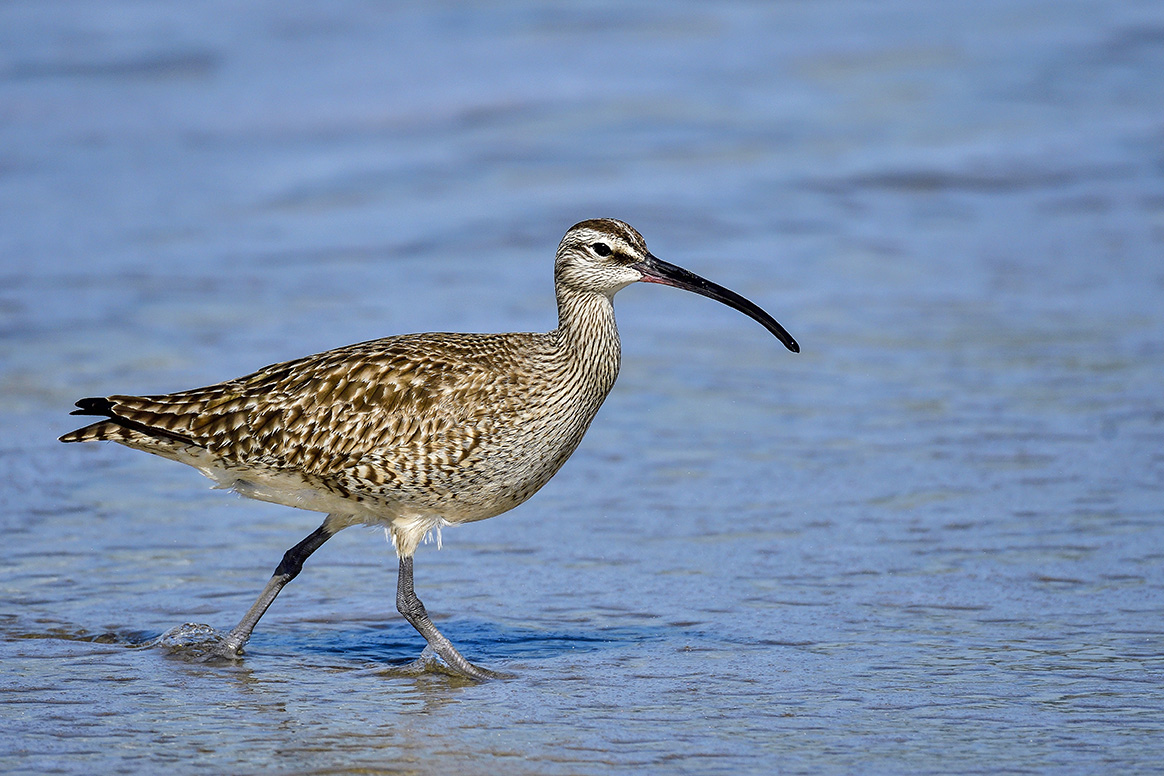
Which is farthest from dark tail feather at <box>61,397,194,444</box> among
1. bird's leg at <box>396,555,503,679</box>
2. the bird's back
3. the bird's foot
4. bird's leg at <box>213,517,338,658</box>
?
the bird's foot

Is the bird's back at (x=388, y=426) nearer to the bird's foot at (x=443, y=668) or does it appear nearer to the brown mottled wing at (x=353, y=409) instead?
the brown mottled wing at (x=353, y=409)

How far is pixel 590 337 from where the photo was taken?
8.41 meters

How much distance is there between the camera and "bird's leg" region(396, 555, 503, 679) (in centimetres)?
786

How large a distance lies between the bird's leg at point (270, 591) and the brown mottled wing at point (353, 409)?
0.46 m

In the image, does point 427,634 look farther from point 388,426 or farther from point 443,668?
point 388,426

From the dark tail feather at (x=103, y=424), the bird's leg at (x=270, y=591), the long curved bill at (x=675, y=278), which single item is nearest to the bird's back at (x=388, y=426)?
the dark tail feather at (x=103, y=424)

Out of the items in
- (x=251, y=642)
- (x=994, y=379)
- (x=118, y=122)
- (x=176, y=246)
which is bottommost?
(x=251, y=642)

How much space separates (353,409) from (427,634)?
1.11m

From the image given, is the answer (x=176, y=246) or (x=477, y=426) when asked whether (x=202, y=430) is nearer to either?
(x=477, y=426)

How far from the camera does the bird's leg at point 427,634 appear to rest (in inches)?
309

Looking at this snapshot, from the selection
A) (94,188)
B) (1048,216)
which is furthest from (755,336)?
(94,188)

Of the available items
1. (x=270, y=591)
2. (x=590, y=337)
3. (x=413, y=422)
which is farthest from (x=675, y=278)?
(x=270, y=591)

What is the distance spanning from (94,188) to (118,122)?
315 cm

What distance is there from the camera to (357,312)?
47.6 feet
